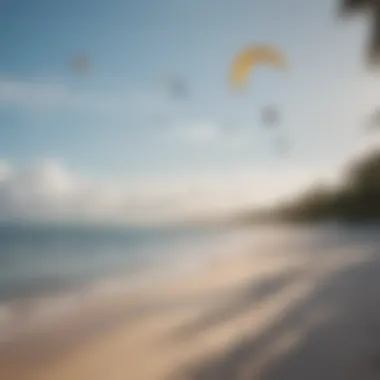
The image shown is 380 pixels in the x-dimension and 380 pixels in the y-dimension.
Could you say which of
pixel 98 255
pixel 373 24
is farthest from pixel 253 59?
pixel 98 255

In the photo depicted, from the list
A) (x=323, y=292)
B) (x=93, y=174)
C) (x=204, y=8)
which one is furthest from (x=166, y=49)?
(x=323, y=292)

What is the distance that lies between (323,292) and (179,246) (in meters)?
0.38

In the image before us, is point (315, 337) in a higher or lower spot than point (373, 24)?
lower

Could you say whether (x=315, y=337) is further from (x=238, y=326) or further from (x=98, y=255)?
(x=98, y=255)

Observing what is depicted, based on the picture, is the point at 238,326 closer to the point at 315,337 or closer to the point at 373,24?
the point at 315,337

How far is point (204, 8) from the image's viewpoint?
5.04 ft

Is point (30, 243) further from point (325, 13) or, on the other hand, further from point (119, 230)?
point (325, 13)

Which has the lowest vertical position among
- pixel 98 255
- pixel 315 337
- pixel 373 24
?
pixel 315 337

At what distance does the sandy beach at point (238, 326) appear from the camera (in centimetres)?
139

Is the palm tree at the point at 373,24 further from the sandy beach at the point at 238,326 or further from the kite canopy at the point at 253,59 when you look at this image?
the sandy beach at the point at 238,326

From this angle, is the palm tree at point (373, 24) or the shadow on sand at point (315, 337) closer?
the shadow on sand at point (315, 337)

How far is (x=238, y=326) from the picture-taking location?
1437 mm

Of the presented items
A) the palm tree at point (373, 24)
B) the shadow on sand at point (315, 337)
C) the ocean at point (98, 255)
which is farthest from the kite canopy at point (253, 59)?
the shadow on sand at point (315, 337)

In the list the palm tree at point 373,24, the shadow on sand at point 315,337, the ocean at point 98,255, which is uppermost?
the palm tree at point 373,24
